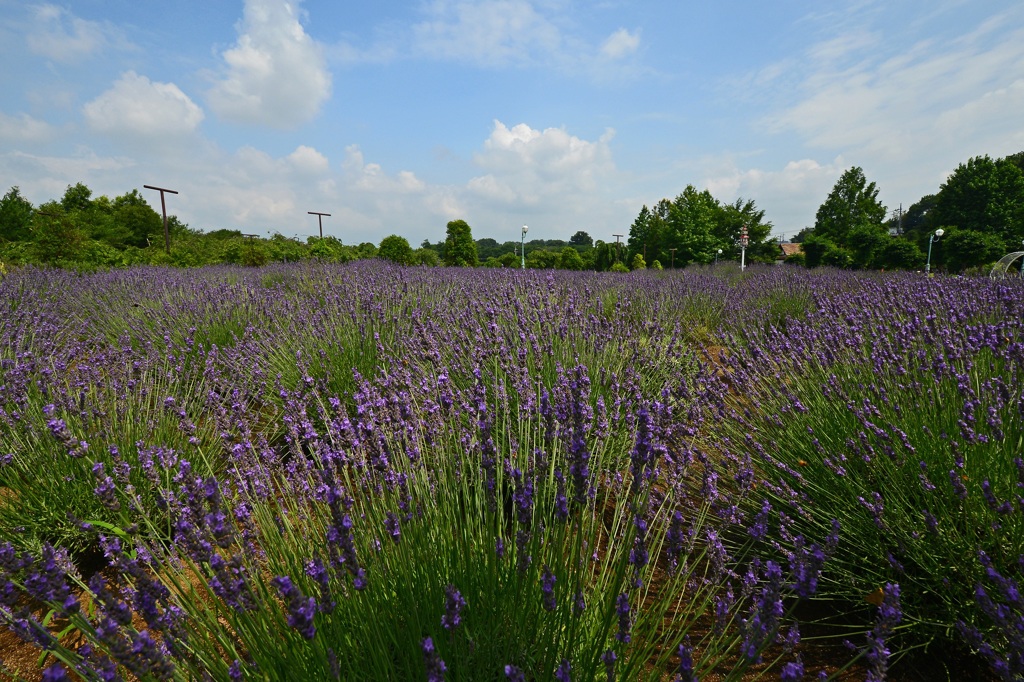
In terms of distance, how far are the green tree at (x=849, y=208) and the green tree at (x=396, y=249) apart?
2217cm

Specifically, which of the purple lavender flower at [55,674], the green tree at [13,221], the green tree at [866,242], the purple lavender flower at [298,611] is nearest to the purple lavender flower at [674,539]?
the purple lavender flower at [298,611]

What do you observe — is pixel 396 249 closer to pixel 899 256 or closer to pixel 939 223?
pixel 899 256

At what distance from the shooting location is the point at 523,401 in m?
2.09

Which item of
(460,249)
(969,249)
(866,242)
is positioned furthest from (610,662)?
(866,242)

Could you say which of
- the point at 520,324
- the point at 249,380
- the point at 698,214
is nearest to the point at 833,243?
the point at 698,214

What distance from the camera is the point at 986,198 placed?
85.0 ft

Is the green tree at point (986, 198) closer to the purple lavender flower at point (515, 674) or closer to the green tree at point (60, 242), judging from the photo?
the purple lavender flower at point (515, 674)

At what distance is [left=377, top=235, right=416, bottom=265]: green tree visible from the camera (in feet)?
63.4

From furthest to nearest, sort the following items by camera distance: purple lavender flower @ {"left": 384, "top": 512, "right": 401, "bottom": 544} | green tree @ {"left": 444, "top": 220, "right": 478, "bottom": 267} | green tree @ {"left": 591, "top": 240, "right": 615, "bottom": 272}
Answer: green tree @ {"left": 591, "top": 240, "right": 615, "bottom": 272} → green tree @ {"left": 444, "top": 220, "right": 478, "bottom": 267} → purple lavender flower @ {"left": 384, "top": 512, "right": 401, "bottom": 544}

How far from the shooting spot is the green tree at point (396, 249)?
19.3 metres

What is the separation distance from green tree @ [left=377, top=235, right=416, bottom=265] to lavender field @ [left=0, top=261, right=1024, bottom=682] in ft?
52.1

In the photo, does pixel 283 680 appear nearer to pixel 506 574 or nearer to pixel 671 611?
pixel 506 574

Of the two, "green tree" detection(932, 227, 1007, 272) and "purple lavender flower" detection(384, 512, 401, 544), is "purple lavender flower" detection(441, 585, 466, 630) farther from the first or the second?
"green tree" detection(932, 227, 1007, 272)

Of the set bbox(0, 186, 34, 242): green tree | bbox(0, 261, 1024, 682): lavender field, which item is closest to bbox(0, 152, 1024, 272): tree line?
bbox(0, 186, 34, 242): green tree
